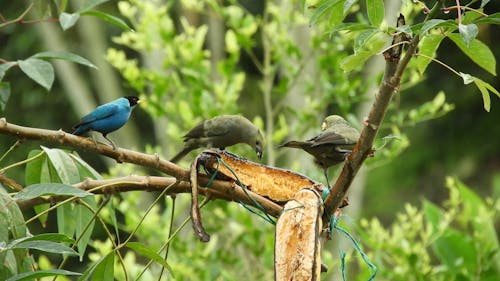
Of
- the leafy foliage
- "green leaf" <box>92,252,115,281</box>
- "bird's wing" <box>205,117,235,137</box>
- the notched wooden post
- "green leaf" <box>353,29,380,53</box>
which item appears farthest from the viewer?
the leafy foliage

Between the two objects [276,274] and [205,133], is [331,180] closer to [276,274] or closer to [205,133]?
[205,133]

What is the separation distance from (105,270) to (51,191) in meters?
0.32

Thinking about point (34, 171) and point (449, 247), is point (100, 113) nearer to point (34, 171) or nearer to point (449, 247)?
point (34, 171)

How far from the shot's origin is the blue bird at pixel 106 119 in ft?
10.1

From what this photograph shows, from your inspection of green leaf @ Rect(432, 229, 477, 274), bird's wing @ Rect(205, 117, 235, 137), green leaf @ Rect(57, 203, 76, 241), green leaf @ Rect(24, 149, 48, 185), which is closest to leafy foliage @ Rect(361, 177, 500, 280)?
green leaf @ Rect(432, 229, 477, 274)

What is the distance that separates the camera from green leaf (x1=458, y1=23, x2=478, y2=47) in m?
1.45

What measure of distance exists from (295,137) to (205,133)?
1.32m

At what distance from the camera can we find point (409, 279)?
167 inches

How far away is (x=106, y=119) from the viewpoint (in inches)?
126

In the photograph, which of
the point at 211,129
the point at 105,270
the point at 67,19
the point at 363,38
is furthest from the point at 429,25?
the point at 211,129

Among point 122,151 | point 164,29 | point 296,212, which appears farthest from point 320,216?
point 164,29

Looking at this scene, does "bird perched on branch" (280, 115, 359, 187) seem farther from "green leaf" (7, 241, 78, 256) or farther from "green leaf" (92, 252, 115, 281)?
"green leaf" (7, 241, 78, 256)

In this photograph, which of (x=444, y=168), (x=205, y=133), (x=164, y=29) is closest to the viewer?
(x=205, y=133)

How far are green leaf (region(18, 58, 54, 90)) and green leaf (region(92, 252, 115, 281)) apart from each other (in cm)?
44
